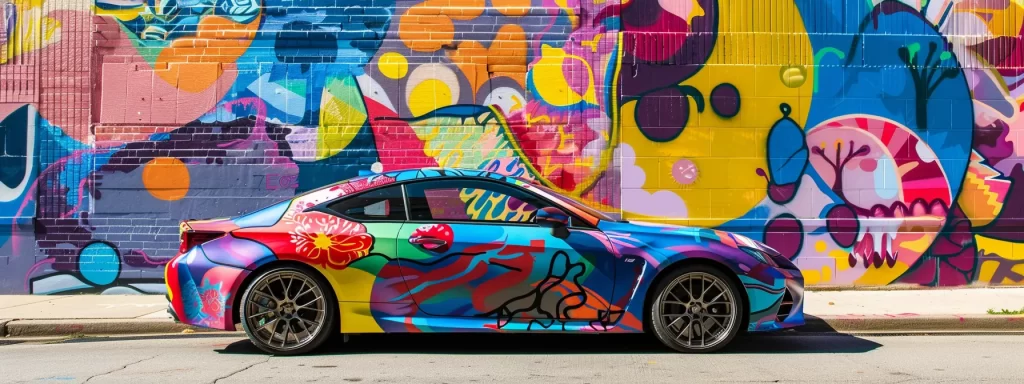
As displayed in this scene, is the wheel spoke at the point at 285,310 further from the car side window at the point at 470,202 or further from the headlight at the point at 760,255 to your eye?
the headlight at the point at 760,255

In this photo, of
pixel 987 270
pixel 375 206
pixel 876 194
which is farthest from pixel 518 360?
pixel 987 270

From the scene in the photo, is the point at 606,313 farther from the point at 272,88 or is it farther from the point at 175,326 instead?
the point at 272,88

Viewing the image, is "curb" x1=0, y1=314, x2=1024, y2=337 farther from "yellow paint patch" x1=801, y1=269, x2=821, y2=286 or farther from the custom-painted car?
"yellow paint patch" x1=801, y1=269, x2=821, y2=286

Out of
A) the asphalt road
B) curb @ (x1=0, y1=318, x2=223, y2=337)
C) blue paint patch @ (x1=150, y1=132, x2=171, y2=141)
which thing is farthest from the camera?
blue paint patch @ (x1=150, y1=132, x2=171, y2=141)

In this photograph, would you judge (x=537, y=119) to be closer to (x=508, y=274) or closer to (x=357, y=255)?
(x=508, y=274)

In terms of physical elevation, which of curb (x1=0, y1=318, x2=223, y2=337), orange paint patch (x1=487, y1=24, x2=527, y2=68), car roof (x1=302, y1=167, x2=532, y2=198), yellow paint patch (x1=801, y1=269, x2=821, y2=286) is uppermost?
orange paint patch (x1=487, y1=24, x2=527, y2=68)

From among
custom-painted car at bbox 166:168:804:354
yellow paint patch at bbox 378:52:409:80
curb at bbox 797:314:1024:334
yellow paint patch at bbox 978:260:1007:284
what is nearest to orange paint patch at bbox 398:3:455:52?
yellow paint patch at bbox 378:52:409:80

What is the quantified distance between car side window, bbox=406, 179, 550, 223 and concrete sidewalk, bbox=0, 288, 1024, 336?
278 cm

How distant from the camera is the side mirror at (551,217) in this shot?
686cm

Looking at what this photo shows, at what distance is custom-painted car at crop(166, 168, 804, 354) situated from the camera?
6859 mm

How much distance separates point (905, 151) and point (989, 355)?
448 centimetres

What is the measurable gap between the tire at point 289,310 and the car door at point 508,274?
0.61m

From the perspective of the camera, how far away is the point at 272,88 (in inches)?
438

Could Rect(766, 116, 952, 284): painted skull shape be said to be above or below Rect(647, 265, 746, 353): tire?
above
